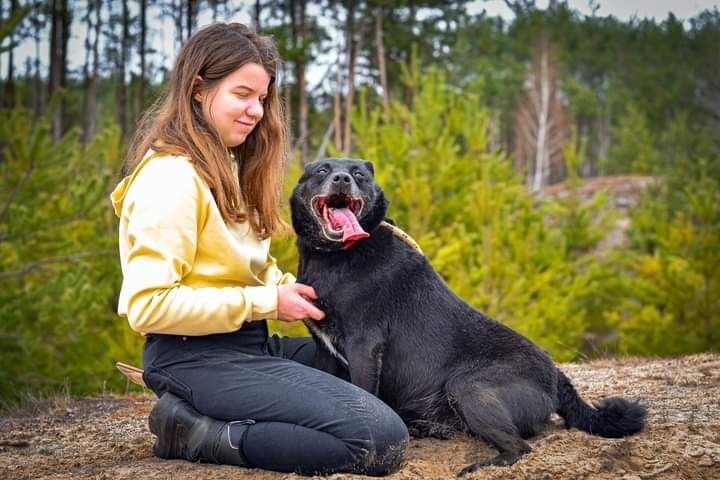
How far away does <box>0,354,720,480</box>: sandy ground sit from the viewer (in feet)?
8.38

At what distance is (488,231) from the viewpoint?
8742mm

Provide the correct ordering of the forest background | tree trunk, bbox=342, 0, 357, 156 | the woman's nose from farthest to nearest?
tree trunk, bbox=342, 0, 357, 156, the forest background, the woman's nose

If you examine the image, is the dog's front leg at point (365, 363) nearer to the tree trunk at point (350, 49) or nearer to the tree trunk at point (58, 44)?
the tree trunk at point (58, 44)

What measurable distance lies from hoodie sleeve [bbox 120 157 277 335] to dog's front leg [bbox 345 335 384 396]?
414 millimetres

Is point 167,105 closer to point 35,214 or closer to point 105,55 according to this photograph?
point 35,214

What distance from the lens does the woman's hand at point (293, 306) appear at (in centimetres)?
278

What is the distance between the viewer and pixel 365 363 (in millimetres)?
2908

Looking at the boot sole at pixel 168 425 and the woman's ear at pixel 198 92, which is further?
the woman's ear at pixel 198 92

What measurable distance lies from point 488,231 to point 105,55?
56.2ft

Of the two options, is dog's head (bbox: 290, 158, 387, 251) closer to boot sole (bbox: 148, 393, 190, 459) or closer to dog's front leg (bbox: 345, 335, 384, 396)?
dog's front leg (bbox: 345, 335, 384, 396)

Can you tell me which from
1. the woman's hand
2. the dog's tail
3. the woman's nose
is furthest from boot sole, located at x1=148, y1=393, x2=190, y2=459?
the dog's tail

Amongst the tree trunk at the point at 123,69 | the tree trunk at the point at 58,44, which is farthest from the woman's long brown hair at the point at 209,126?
the tree trunk at the point at 123,69

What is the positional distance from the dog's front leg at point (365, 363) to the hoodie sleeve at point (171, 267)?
0.41 m

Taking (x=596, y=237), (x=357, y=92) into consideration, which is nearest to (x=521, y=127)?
(x=357, y=92)
